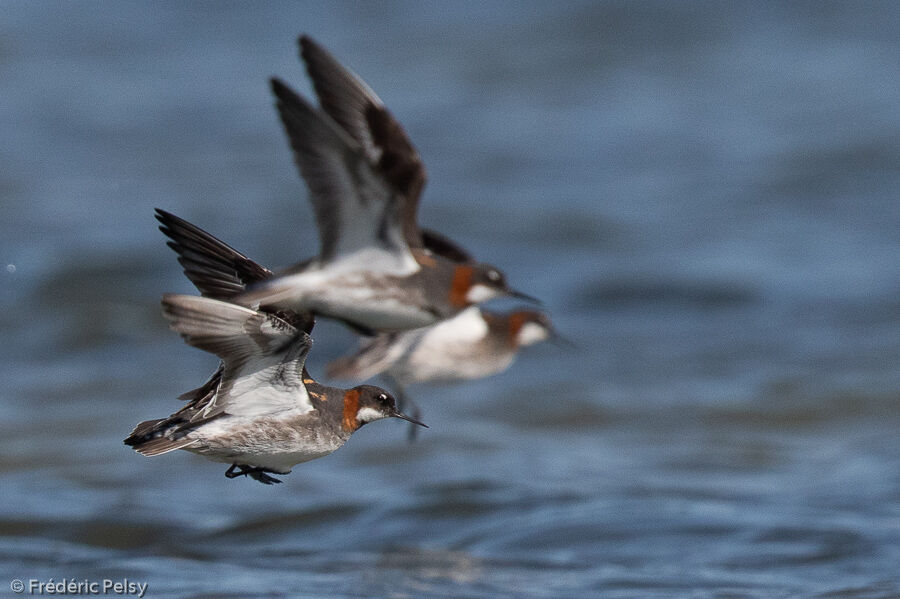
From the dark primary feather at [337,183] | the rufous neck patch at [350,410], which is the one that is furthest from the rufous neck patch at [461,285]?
A: the rufous neck patch at [350,410]

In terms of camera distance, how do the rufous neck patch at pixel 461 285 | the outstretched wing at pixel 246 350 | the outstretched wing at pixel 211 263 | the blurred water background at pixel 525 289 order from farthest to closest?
the blurred water background at pixel 525 289, the rufous neck patch at pixel 461 285, the outstretched wing at pixel 211 263, the outstretched wing at pixel 246 350

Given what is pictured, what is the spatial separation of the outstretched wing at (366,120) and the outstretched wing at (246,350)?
1963 millimetres

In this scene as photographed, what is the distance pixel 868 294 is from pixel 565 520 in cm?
758

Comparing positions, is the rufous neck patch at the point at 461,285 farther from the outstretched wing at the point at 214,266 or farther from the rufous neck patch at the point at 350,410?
the rufous neck patch at the point at 350,410

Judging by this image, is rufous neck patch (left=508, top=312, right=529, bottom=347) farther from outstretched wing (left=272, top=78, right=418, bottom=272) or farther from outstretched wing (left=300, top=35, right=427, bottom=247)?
outstretched wing (left=272, top=78, right=418, bottom=272)

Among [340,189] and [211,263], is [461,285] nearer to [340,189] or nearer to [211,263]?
[340,189]

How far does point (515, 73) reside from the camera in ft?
81.5

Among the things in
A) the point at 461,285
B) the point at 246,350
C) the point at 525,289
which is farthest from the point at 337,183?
the point at 525,289

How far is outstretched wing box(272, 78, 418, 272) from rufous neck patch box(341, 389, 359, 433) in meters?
1.14

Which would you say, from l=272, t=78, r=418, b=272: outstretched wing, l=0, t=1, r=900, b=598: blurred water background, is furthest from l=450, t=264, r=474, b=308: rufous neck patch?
l=0, t=1, r=900, b=598: blurred water background

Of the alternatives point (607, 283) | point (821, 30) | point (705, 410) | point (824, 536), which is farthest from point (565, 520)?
point (821, 30)

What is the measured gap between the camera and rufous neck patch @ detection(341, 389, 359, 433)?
586cm

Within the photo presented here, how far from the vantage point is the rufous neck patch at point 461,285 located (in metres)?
8.13

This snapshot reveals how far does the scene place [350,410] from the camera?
5.88 m
